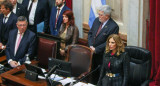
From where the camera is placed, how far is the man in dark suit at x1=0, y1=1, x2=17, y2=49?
20.8 ft

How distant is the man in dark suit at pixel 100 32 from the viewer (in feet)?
17.4

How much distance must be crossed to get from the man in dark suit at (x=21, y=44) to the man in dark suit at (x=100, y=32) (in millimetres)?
973

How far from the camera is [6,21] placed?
6461mm

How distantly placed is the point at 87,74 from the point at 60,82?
0.53 meters

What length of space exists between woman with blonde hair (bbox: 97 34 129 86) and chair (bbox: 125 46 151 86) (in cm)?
30

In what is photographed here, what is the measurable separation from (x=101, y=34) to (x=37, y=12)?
5.39 ft

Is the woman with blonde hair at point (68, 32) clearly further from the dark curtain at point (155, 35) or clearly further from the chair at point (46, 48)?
the dark curtain at point (155, 35)

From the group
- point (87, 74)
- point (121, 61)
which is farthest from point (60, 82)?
point (121, 61)

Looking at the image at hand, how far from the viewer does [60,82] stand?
458 cm

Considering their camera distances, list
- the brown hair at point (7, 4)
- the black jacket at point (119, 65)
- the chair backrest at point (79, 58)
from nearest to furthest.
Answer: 1. the black jacket at point (119, 65)
2. the chair backrest at point (79, 58)
3. the brown hair at point (7, 4)

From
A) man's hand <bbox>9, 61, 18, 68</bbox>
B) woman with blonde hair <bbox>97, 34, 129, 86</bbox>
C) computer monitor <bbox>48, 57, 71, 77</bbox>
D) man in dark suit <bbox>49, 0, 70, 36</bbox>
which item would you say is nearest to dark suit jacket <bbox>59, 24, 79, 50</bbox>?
man in dark suit <bbox>49, 0, 70, 36</bbox>

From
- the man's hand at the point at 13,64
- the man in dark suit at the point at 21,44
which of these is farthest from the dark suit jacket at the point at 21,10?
the man's hand at the point at 13,64

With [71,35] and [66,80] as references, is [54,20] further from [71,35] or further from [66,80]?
[66,80]

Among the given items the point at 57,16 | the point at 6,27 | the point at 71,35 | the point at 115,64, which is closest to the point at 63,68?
the point at 115,64
